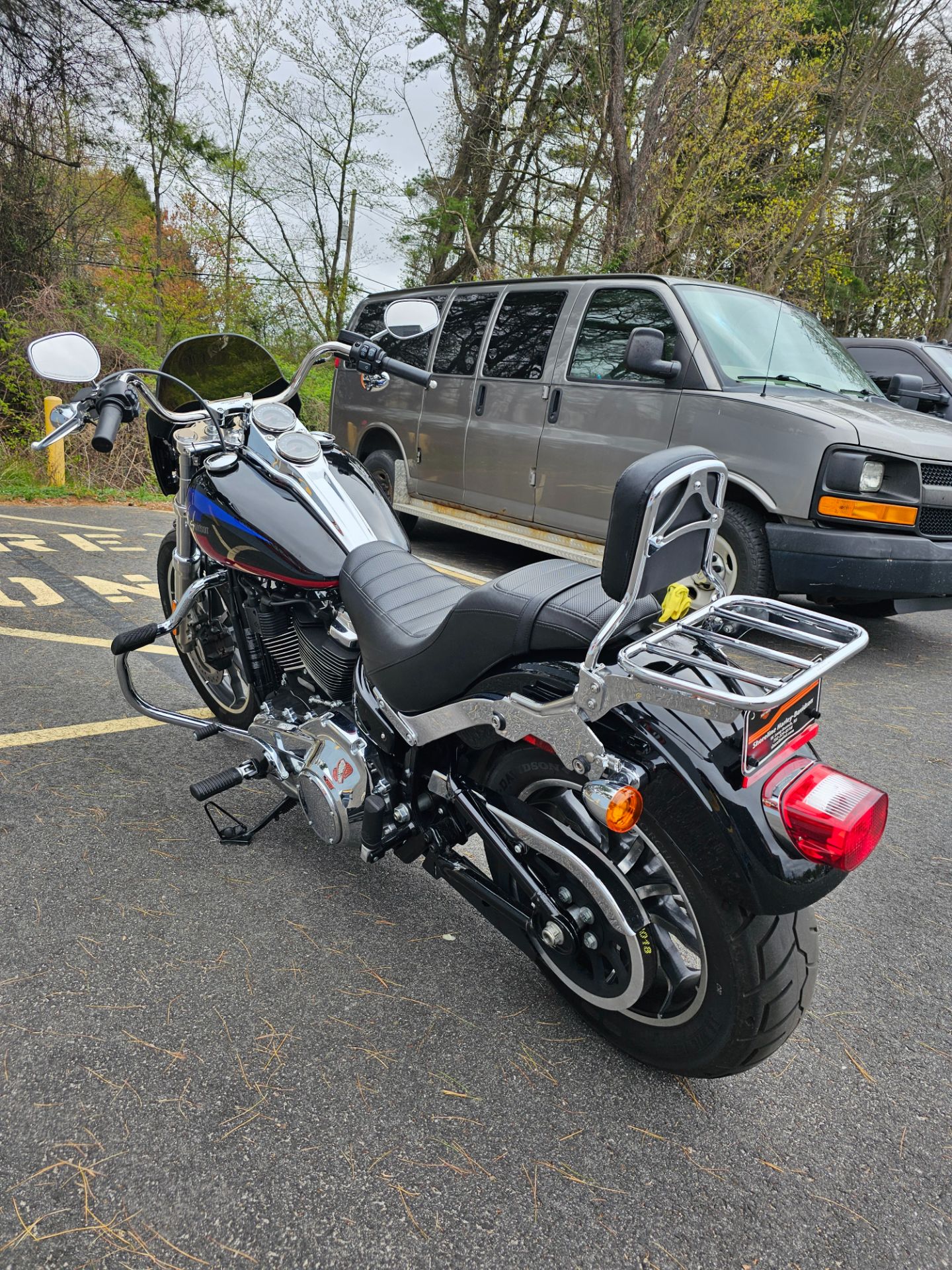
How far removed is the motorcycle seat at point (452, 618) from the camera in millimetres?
1737

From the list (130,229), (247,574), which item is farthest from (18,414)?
(247,574)

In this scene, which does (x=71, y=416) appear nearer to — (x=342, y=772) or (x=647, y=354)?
(x=342, y=772)

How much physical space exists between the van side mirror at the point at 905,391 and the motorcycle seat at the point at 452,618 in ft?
16.1

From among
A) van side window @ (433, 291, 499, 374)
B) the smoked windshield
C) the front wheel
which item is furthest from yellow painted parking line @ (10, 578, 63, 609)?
the front wheel

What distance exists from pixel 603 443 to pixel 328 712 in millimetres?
3445

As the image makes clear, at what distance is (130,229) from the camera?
38.5 feet

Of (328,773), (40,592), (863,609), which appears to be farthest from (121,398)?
(863,609)

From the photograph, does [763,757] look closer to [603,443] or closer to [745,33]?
[603,443]

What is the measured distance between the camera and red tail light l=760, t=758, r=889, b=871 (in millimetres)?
1447

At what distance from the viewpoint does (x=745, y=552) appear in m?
4.69

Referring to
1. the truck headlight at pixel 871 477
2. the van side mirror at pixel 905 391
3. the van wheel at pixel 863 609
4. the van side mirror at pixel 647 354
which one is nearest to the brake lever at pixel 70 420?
the van side mirror at pixel 647 354

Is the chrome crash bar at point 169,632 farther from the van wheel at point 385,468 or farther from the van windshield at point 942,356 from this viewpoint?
the van windshield at point 942,356

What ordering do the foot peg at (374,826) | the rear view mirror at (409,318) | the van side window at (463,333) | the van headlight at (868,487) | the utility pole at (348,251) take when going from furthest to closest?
the utility pole at (348,251) → the van side window at (463,333) → the van headlight at (868,487) → the rear view mirror at (409,318) → the foot peg at (374,826)

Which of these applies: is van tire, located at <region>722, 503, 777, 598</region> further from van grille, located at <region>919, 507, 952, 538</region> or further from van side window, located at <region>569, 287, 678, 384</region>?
van side window, located at <region>569, 287, 678, 384</region>
